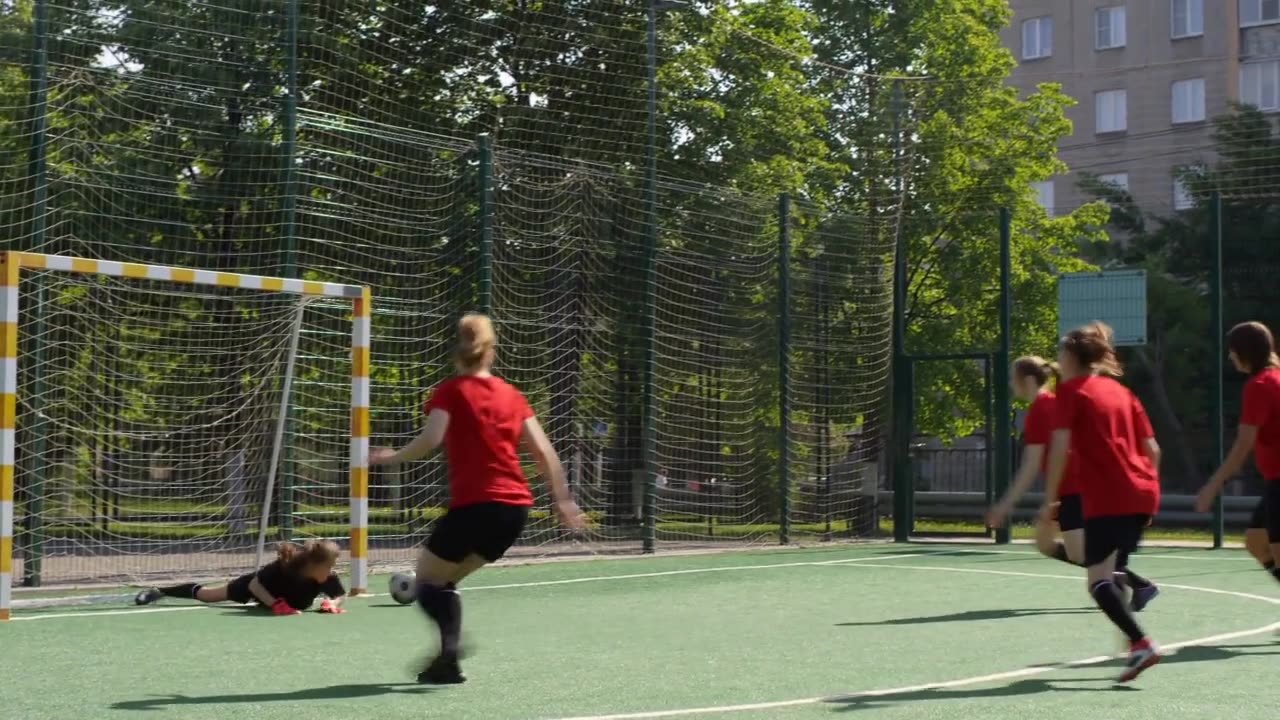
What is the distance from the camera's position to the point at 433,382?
17.6 meters

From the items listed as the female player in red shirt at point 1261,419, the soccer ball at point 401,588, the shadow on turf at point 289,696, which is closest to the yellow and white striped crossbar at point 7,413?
the soccer ball at point 401,588

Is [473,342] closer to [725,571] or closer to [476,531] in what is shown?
[476,531]

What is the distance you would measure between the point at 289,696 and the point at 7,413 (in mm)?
4332

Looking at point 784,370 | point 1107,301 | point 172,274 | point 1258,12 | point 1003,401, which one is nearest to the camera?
point 172,274

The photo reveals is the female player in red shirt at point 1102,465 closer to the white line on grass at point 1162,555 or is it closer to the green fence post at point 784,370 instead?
the white line on grass at point 1162,555

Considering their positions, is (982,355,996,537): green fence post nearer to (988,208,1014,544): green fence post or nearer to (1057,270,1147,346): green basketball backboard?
(988,208,1014,544): green fence post

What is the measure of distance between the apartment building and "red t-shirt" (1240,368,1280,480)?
40.1 metres

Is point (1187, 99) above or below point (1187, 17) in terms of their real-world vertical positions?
below

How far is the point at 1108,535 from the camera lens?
773cm

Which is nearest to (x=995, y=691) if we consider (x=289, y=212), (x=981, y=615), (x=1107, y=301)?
(x=981, y=615)

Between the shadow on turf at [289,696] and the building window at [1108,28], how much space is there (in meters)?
52.7

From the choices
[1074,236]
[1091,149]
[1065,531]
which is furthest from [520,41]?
[1091,149]

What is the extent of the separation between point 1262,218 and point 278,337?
545 inches

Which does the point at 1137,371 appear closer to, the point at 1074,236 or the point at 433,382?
the point at 1074,236
